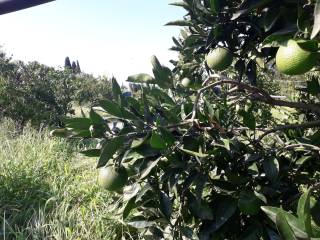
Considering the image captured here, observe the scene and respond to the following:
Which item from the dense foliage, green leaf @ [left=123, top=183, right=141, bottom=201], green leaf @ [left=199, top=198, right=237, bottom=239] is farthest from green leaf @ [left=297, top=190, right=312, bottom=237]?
the dense foliage

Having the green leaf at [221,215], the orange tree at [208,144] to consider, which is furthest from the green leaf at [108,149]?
the green leaf at [221,215]

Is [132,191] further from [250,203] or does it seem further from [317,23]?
[317,23]

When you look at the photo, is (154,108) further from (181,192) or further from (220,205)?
(220,205)

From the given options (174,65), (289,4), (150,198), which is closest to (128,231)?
(174,65)

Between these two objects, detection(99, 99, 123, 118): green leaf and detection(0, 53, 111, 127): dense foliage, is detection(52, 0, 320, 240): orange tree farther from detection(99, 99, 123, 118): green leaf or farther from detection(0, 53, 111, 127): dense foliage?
detection(0, 53, 111, 127): dense foliage

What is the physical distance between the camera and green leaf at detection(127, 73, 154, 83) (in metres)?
1.50

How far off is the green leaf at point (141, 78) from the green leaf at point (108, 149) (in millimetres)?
306

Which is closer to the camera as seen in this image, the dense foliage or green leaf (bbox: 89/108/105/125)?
green leaf (bbox: 89/108/105/125)

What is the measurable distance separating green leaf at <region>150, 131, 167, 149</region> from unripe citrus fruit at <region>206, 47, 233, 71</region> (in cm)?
43

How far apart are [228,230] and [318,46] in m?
0.74

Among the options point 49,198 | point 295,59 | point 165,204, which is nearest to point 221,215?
point 165,204

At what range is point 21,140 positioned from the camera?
6.66 m

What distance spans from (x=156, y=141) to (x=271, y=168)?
1.50ft

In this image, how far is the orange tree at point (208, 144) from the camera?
131 centimetres
